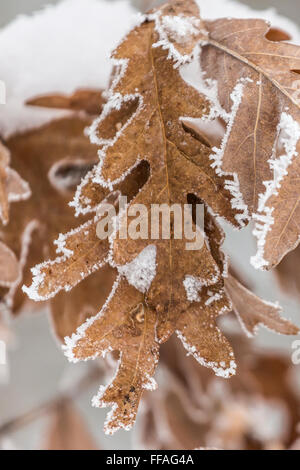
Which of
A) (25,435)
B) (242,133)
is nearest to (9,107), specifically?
(242,133)

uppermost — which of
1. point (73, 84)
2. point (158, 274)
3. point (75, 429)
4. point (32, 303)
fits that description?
point (73, 84)

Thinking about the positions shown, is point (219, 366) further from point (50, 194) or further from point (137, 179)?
point (50, 194)

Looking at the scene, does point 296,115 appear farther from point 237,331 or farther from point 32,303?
point 237,331

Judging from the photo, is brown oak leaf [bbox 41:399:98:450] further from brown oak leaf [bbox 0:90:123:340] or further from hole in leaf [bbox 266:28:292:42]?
hole in leaf [bbox 266:28:292:42]

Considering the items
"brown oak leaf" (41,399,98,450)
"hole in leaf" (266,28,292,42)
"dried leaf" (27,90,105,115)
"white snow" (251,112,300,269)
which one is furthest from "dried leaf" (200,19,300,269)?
"brown oak leaf" (41,399,98,450)

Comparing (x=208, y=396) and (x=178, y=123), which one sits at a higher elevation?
(x=178, y=123)

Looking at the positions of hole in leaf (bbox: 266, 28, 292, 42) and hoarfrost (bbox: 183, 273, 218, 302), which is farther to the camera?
hole in leaf (bbox: 266, 28, 292, 42)
